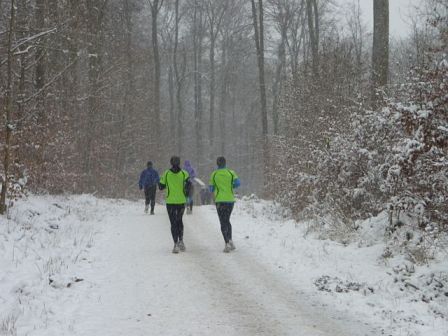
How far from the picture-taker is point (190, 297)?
22.1ft

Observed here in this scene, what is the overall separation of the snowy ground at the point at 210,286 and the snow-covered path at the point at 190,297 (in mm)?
15

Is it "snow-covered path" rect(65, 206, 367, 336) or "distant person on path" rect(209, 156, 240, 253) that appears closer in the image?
"snow-covered path" rect(65, 206, 367, 336)

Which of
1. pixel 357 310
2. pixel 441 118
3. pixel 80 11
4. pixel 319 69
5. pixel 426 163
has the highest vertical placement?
pixel 80 11

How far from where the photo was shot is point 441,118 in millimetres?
6820

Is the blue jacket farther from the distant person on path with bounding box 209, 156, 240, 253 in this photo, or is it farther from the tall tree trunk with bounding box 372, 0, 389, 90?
the tall tree trunk with bounding box 372, 0, 389, 90

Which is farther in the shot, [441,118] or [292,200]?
[292,200]

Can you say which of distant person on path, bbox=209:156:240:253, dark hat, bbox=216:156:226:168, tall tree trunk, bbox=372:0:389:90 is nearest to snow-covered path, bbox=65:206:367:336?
distant person on path, bbox=209:156:240:253

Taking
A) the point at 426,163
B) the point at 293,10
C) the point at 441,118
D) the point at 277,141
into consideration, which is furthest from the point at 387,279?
the point at 293,10

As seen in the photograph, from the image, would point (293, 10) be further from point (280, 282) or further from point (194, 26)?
point (280, 282)

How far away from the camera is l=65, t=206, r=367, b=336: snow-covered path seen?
18.2 feet

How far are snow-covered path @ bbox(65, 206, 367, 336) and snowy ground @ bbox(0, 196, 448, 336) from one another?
0.02m

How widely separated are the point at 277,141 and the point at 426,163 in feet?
30.7

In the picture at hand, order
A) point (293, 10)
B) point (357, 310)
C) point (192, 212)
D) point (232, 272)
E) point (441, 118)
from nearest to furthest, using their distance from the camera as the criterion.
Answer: point (357, 310) → point (441, 118) → point (232, 272) → point (192, 212) → point (293, 10)

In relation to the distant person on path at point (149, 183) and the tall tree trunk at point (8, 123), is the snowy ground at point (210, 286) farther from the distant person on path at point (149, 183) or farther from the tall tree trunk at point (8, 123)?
the distant person on path at point (149, 183)
